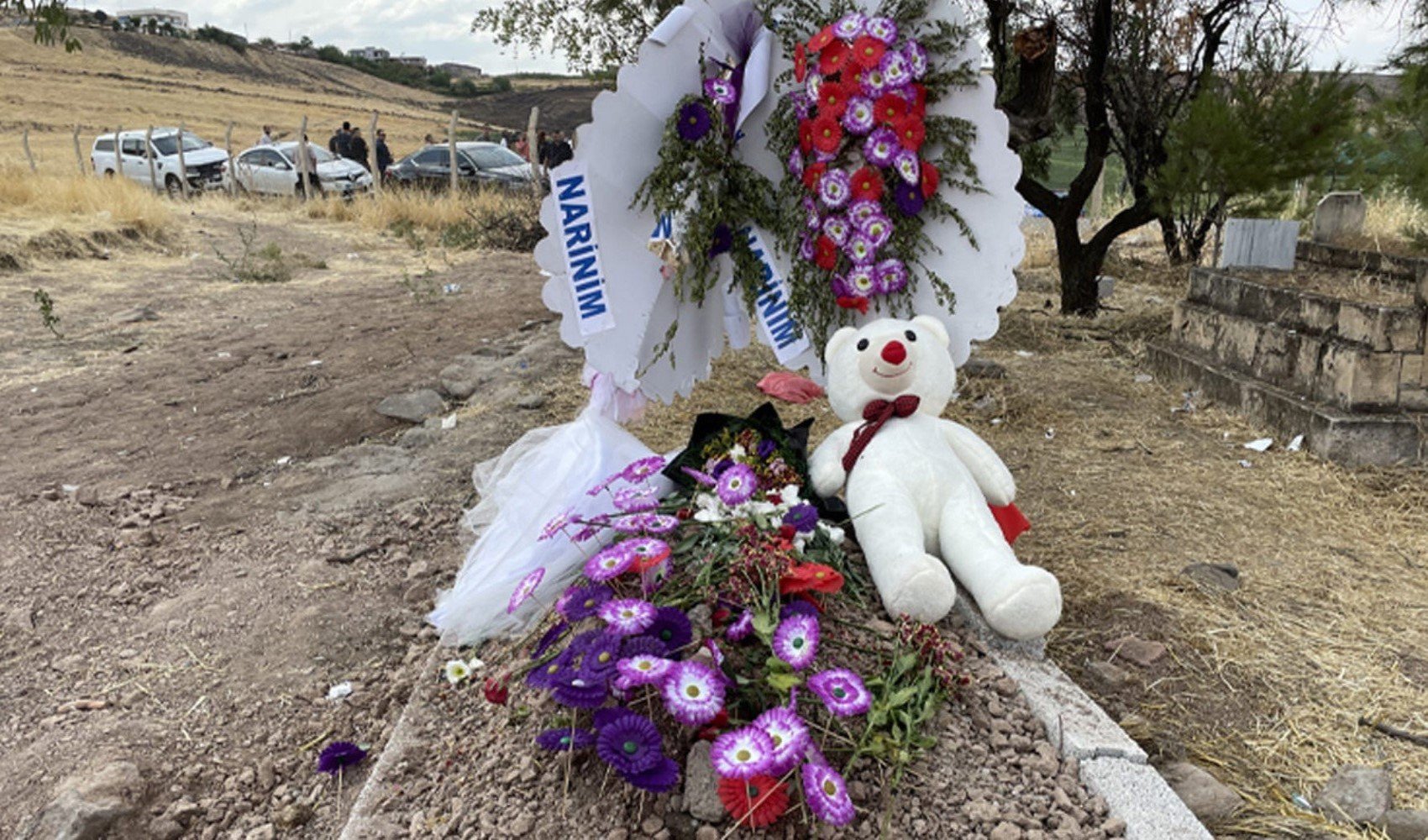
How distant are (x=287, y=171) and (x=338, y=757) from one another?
18.9m

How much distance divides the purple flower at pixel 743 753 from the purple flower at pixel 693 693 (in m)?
0.06

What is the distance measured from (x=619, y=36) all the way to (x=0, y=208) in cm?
859

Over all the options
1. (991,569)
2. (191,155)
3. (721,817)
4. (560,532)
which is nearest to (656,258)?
(560,532)

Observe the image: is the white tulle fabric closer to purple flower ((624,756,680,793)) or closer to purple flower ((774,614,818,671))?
purple flower ((774,614,818,671))

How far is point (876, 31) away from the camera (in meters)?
3.03

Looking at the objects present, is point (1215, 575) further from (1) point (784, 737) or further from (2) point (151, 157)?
(2) point (151, 157)

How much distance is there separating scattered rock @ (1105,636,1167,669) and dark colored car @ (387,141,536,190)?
14342 mm

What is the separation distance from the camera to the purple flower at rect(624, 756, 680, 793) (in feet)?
5.53

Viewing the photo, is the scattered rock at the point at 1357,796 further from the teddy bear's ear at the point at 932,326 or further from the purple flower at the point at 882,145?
the purple flower at the point at 882,145

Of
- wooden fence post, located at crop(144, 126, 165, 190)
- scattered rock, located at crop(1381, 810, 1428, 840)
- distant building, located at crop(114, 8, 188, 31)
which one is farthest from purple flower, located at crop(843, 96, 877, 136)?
distant building, located at crop(114, 8, 188, 31)

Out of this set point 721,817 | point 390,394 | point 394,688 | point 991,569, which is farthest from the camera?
point 390,394

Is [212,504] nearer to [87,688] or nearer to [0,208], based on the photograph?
[87,688]

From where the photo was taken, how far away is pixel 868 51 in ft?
9.93

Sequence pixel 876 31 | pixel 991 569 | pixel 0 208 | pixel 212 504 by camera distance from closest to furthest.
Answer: pixel 991 569, pixel 876 31, pixel 212 504, pixel 0 208
